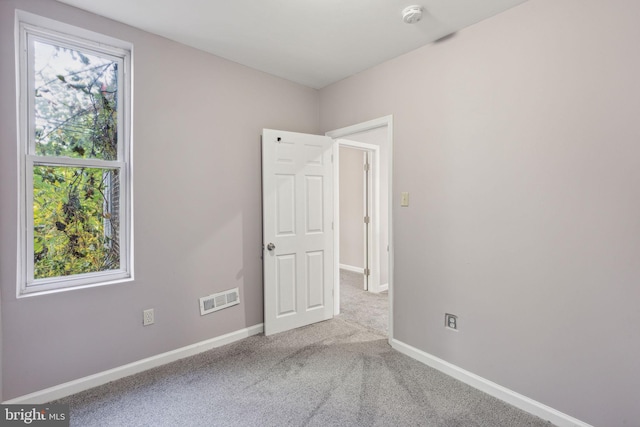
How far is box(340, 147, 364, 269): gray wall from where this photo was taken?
5574 millimetres

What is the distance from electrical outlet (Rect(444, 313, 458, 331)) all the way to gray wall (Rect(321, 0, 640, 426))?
0.05 m

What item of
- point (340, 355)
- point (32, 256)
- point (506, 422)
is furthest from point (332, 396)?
point (32, 256)

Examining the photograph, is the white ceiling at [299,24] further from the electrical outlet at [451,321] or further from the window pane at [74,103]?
the electrical outlet at [451,321]

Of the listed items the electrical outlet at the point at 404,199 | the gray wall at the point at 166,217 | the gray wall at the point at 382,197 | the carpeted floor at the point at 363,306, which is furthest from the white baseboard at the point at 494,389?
the gray wall at the point at 382,197

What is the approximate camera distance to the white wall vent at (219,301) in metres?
2.71

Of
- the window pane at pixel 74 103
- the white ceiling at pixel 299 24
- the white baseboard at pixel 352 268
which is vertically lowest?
the white baseboard at pixel 352 268

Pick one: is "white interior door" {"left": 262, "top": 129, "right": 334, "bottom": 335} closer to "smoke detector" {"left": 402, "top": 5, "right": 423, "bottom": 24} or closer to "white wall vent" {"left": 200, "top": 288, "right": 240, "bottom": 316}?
"white wall vent" {"left": 200, "top": 288, "right": 240, "bottom": 316}

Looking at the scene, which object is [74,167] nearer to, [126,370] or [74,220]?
[74,220]

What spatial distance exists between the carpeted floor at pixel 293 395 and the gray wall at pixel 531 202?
12.3 inches

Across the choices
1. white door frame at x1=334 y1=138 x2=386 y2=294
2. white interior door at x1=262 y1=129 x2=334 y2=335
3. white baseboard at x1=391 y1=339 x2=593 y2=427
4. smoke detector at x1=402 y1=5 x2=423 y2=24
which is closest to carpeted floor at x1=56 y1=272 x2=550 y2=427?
white baseboard at x1=391 y1=339 x2=593 y2=427

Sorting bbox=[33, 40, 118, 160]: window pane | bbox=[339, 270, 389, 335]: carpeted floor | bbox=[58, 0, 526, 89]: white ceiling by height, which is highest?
bbox=[58, 0, 526, 89]: white ceiling

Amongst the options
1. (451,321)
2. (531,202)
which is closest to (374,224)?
(451,321)

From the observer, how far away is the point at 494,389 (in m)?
2.11

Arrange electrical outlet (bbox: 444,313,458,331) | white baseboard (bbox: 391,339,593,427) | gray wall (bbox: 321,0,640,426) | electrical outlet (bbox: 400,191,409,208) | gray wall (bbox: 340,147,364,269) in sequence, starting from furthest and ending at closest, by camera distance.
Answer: gray wall (bbox: 340,147,364,269) < electrical outlet (bbox: 400,191,409,208) < electrical outlet (bbox: 444,313,458,331) < white baseboard (bbox: 391,339,593,427) < gray wall (bbox: 321,0,640,426)
